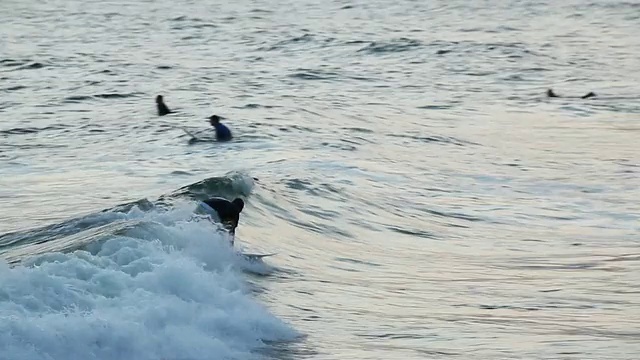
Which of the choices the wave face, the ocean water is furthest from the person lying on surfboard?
the wave face

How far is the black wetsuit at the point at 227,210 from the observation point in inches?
499

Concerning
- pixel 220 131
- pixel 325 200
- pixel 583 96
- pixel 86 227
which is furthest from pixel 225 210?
pixel 583 96

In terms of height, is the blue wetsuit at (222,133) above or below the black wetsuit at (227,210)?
below

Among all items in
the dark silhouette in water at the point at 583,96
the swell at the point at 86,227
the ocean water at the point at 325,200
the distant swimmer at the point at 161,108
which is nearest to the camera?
the ocean water at the point at 325,200

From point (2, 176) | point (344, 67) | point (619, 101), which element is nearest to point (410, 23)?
point (344, 67)

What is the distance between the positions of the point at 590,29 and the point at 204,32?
46.0ft

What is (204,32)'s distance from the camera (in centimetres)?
4891

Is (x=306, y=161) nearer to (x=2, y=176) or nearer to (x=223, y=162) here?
(x=223, y=162)

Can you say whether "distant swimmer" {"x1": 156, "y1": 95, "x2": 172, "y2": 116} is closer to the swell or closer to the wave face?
the swell

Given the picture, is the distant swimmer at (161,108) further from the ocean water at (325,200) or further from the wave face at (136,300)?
the wave face at (136,300)

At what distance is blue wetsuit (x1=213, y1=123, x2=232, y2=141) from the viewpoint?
2212 cm

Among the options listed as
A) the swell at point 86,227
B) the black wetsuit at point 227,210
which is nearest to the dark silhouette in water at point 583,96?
the swell at point 86,227

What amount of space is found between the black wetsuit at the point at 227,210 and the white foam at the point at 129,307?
192cm

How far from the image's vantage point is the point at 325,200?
17.0m
